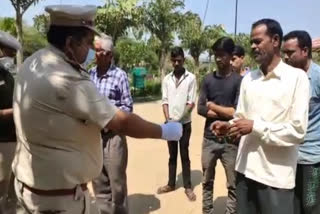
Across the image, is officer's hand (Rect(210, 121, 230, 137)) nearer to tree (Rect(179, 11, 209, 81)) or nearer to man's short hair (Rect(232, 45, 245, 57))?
man's short hair (Rect(232, 45, 245, 57))

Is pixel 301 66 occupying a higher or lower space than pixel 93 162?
higher

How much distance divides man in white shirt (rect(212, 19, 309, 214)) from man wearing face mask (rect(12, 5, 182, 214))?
0.74m

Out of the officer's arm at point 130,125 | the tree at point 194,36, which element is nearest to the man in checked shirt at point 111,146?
the officer's arm at point 130,125

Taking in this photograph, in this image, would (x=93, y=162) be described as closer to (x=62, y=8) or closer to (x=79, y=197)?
(x=79, y=197)

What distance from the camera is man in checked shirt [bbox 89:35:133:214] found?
416 cm

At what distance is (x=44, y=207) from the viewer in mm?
2227

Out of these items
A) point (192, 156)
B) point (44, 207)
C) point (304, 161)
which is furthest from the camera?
point (192, 156)

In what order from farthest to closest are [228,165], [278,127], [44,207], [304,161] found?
[228,165]
[304,161]
[278,127]
[44,207]

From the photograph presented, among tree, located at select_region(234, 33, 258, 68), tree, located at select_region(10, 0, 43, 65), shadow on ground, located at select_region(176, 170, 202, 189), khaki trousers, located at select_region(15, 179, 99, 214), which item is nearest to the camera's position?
khaki trousers, located at select_region(15, 179, 99, 214)

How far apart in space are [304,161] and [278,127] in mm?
735

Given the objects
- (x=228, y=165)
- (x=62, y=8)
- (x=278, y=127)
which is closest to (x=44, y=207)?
(x=62, y=8)

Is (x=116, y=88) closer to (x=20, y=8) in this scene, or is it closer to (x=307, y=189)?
(x=307, y=189)

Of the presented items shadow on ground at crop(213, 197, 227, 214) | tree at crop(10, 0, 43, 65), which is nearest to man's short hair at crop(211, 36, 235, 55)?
shadow on ground at crop(213, 197, 227, 214)

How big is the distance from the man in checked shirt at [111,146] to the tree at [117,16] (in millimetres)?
15746
